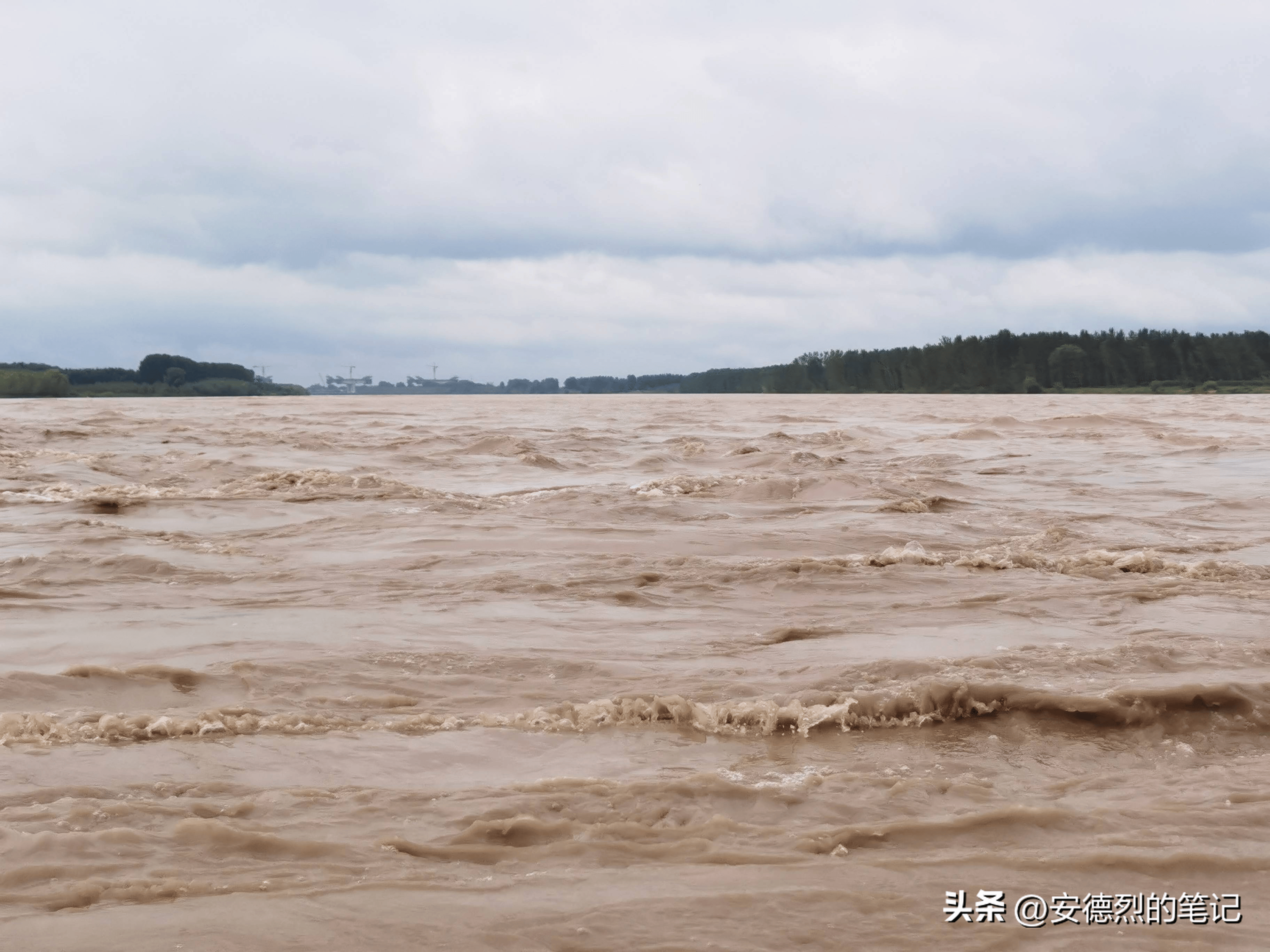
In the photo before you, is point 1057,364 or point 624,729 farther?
point 1057,364

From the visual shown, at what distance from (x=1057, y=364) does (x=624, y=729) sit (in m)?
123

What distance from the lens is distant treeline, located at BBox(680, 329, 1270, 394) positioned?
10775 cm

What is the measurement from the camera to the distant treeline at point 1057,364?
10775cm

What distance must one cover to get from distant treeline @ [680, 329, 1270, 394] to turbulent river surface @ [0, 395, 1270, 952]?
113564 mm

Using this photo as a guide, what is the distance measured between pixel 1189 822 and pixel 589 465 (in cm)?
1322

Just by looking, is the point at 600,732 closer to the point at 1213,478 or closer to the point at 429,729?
the point at 429,729

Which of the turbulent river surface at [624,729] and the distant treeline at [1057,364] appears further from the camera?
the distant treeline at [1057,364]

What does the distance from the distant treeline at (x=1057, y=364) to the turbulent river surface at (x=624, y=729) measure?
4471 inches

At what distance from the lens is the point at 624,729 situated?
12.5 feet

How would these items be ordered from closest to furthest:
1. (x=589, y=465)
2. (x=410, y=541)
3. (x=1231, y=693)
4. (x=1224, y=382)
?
1. (x=1231, y=693)
2. (x=410, y=541)
3. (x=589, y=465)
4. (x=1224, y=382)

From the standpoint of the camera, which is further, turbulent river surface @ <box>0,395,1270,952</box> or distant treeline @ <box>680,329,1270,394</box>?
distant treeline @ <box>680,329,1270,394</box>

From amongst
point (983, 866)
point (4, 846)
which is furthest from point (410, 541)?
point (983, 866)

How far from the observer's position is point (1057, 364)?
11562cm

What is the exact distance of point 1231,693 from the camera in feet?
12.7
